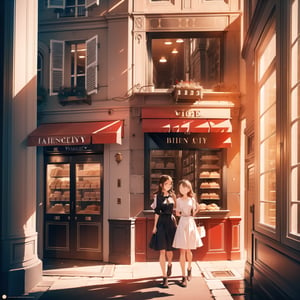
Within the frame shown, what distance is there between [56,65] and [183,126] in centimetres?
381

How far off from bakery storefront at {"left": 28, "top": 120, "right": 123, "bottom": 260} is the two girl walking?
2875mm

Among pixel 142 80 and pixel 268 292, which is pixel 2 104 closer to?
pixel 142 80

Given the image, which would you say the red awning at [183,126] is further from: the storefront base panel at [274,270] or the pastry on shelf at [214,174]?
the storefront base panel at [274,270]

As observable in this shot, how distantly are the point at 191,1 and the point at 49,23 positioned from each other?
3.79 m

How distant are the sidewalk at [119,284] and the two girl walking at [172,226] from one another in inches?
14.3

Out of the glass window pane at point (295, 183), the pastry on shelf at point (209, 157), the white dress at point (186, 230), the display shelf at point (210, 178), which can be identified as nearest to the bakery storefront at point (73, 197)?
the pastry on shelf at point (209, 157)

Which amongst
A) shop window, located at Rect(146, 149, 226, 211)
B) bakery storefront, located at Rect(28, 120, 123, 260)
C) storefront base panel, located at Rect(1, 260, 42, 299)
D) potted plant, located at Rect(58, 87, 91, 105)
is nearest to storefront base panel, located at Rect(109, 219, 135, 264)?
bakery storefront, located at Rect(28, 120, 123, 260)

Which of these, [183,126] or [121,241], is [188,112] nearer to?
[183,126]

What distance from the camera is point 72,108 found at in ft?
33.9

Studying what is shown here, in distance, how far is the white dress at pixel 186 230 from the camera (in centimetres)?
739

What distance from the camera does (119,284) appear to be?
7.73 meters

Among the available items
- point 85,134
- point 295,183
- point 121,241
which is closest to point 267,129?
point 295,183

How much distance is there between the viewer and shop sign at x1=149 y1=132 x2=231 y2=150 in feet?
32.6

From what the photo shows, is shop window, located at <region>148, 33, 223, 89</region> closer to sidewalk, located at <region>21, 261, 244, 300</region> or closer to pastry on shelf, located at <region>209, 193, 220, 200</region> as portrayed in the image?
pastry on shelf, located at <region>209, 193, 220, 200</region>
